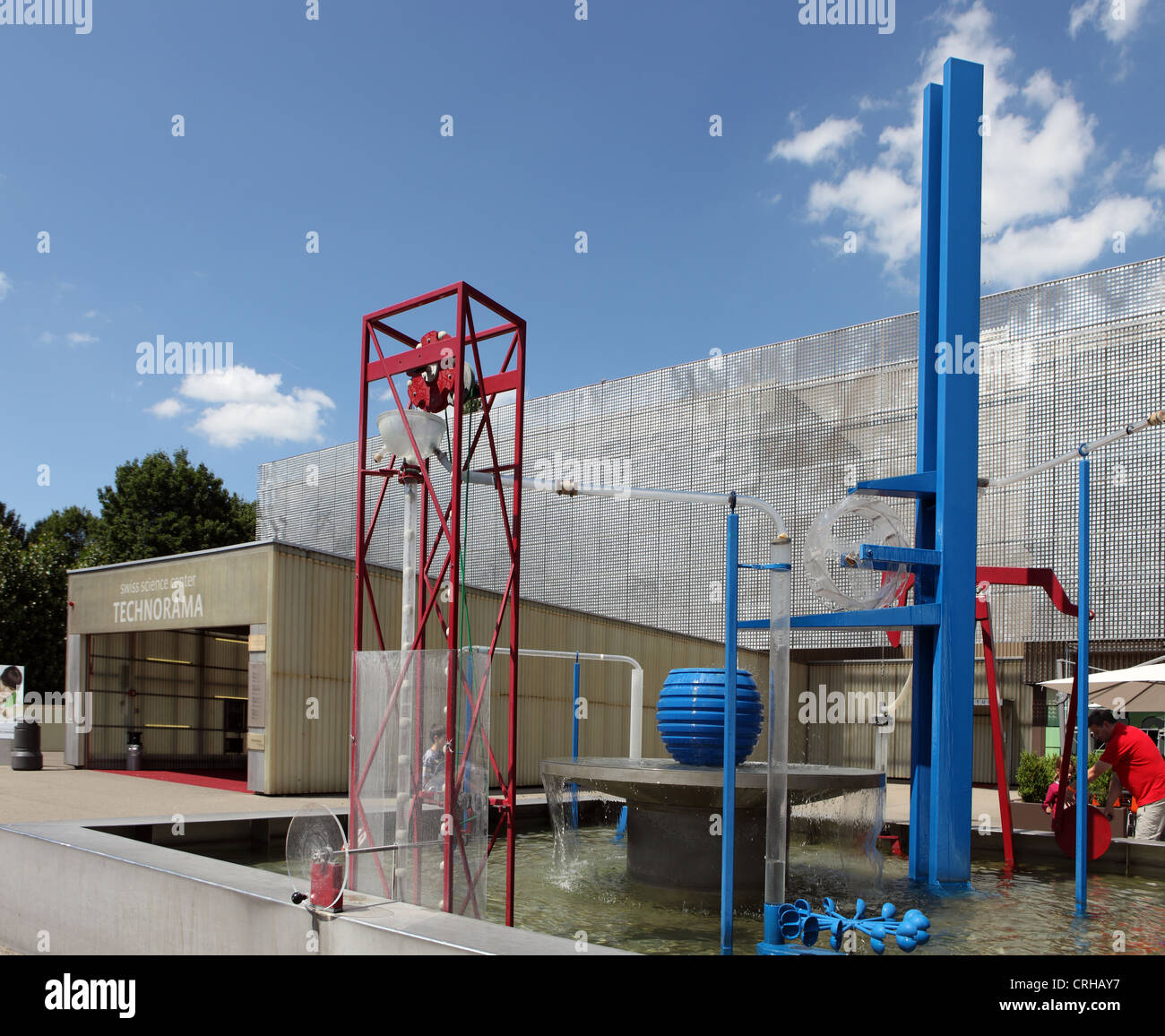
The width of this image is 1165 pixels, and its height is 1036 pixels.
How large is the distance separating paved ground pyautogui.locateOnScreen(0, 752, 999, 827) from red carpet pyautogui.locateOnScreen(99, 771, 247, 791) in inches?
13.3

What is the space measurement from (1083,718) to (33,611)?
3429cm

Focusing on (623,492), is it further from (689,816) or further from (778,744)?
(778,744)

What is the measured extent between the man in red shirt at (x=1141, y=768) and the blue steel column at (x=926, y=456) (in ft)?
7.34

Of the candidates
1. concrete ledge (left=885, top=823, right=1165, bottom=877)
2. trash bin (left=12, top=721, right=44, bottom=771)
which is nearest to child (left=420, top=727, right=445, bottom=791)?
concrete ledge (left=885, top=823, right=1165, bottom=877)

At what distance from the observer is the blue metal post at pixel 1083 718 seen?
8.45m

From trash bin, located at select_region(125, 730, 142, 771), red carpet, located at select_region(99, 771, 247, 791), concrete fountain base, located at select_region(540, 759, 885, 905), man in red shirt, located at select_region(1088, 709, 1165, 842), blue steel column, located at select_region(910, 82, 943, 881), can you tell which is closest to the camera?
concrete fountain base, located at select_region(540, 759, 885, 905)

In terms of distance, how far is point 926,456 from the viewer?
1030cm

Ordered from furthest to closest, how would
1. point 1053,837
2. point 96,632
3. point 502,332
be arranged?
1. point 96,632
2. point 1053,837
3. point 502,332

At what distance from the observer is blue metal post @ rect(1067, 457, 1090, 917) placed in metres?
8.45

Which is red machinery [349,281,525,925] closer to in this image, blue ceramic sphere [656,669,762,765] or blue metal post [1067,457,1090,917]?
blue ceramic sphere [656,669,762,765]
